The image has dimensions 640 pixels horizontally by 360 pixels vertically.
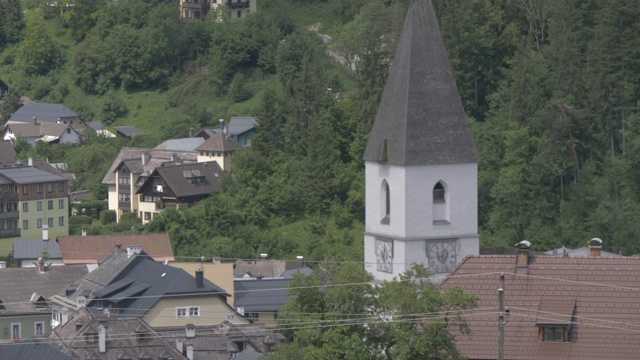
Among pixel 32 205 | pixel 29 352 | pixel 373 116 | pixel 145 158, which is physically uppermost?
pixel 373 116

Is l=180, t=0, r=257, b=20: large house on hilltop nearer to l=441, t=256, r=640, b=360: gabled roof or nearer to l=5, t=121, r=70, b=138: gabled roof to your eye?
l=5, t=121, r=70, b=138: gabled roof

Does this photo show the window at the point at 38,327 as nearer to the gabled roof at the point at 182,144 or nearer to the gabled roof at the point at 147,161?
the gabled roof at the point at 147,161

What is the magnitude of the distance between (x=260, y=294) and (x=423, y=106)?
22.5 metres

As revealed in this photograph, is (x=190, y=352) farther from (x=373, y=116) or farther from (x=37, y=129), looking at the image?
(x=37, y=129)

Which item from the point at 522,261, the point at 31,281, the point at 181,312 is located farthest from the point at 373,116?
the point at 522,261

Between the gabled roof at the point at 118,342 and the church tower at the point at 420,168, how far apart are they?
36.3 feet

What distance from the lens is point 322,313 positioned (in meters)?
40.5

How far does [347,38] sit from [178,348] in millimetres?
39542

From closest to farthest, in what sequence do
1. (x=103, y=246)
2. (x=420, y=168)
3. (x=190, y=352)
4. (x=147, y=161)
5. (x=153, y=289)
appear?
1. (x=420, y=168)
2. (x=190, y=352)
3. (x=153, y=289)
4. (x=103, y=246)
5. (x=147, y=161)

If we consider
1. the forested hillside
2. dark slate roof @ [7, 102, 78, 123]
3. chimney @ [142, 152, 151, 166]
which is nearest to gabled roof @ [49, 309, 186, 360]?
the forested hillside

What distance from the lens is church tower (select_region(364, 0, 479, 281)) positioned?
164 ft

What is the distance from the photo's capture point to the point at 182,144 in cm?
10156

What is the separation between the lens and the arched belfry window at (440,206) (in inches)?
1982

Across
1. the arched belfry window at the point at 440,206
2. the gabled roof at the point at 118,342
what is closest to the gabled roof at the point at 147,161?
the gabled roof at the point at 118,342
